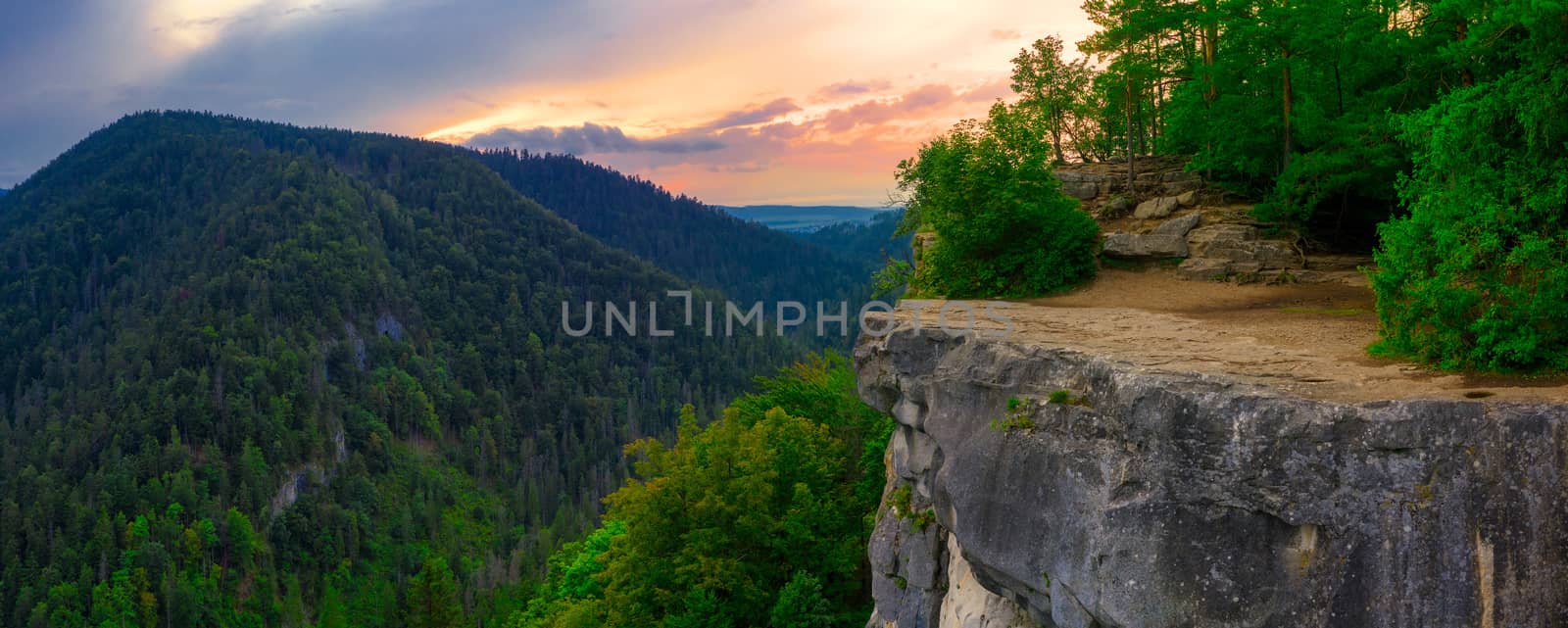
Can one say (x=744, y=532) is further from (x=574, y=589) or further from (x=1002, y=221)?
(x=574, y=589)

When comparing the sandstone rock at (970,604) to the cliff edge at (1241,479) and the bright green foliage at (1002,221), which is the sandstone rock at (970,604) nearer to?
the cliff edge at (1241,479)

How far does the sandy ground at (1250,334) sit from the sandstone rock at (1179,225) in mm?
1376

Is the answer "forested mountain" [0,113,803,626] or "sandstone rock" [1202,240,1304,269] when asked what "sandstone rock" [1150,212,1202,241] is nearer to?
"sandstone rock" [1202,240,1304,269]

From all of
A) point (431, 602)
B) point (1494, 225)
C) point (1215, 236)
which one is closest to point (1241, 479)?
point (1494, 225)

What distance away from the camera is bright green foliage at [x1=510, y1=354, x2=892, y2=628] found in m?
26.4

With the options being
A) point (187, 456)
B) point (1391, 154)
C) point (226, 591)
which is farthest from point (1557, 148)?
point (187, 456)

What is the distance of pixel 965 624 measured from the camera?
17656 mm

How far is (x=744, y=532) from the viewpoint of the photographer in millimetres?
27672

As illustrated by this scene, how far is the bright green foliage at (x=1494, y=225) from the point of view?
11969 mm

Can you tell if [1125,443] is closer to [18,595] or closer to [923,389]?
[923,389]

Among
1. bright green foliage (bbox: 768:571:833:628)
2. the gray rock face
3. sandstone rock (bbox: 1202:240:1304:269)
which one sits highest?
sandstone rock (bbox: 1202:240:1304:269)

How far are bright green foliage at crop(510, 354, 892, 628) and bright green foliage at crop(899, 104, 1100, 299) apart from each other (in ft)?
29.8

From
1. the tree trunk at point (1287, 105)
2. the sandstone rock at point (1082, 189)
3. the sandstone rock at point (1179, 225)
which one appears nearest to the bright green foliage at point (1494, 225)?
the tree trunk at point (1287, 105)

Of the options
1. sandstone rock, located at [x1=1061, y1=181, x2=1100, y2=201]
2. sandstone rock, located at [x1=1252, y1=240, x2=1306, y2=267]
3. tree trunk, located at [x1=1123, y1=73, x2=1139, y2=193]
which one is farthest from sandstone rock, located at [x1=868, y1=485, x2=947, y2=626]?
tree trunk, located at [x1=1123, y1=73, x2=1139, y2=193]
